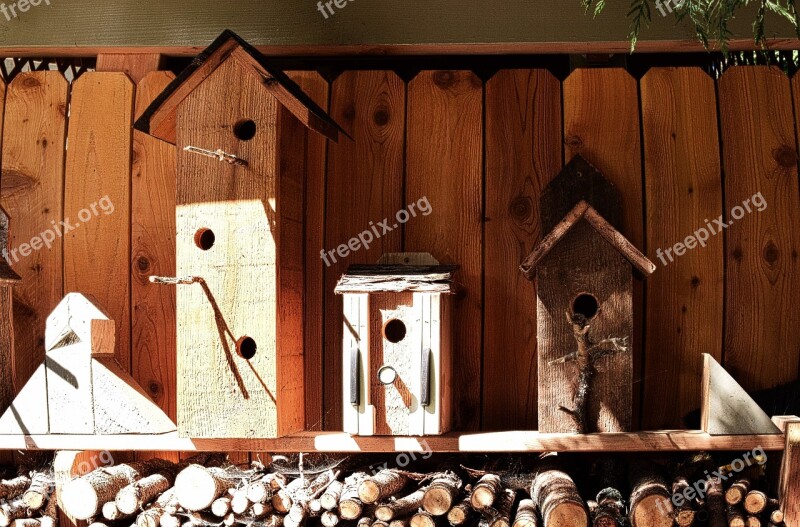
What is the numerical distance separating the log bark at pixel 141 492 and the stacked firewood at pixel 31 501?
273 mm

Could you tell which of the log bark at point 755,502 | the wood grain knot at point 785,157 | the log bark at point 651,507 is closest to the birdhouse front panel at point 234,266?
the log bark at point 651,507

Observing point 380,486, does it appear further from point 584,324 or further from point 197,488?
point 584,324

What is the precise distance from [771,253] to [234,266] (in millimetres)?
1627

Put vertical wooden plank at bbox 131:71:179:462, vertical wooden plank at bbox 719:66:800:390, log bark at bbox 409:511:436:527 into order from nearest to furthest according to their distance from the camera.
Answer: log bark at bbox 409:511:436:527, vertical wooden plank at bbox 719:66:800:390, vertical wooden plank at bbox 131:71:179:462

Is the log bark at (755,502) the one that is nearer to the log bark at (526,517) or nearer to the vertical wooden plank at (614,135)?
the vertical wooden plank at (614,135)

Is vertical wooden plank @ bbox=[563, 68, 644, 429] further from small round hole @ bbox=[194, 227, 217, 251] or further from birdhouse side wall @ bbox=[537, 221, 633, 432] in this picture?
small round hole @ bbox=[194, 227, 217, 251]

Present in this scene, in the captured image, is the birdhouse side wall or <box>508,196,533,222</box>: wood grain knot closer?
the birdhouse side wall

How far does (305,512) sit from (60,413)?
0.78 m

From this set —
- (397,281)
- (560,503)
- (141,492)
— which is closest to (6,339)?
(141,492)

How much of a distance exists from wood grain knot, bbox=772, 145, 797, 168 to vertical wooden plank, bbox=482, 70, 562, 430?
674mm

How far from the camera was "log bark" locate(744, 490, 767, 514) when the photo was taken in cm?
239

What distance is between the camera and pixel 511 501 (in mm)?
2486

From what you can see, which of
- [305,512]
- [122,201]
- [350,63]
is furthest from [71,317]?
[350,63]

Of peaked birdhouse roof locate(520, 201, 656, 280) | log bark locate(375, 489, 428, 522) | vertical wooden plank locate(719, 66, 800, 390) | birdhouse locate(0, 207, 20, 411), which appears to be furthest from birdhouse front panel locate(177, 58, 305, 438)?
vertical wooden plank locate(719, 66, 800, 390)
